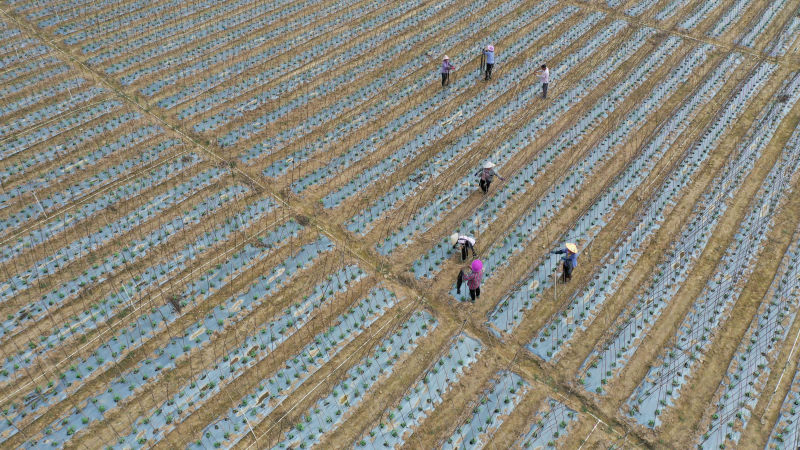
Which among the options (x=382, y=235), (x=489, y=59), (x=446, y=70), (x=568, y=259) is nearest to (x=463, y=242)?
(x=382, y=235)

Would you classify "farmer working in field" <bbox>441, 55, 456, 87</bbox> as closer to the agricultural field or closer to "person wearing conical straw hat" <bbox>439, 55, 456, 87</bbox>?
"person wearing conical straw hat" <bbox>439, 55, 456, 87</bbox>

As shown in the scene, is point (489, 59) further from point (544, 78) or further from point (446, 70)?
point (544, 78)

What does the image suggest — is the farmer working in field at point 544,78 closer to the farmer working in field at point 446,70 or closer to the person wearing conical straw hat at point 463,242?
the farmer working in field at point 446,70

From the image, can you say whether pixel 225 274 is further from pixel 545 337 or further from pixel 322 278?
pixel 545 337

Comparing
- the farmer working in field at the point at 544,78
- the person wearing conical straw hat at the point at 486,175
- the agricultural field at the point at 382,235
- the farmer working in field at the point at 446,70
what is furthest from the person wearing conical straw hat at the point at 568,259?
the farmer working in field at the point at 446,70

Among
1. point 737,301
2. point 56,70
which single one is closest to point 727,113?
point 737,301
